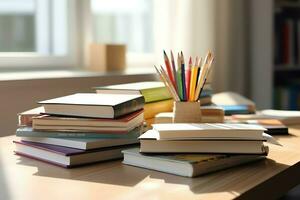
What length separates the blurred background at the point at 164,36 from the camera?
6.71 feet

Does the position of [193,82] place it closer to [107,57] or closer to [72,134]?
[72,134]

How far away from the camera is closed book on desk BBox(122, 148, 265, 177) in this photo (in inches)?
33.3

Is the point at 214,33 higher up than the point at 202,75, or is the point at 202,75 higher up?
the point at 214,33

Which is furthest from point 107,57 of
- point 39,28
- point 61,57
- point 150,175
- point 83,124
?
point 150,175

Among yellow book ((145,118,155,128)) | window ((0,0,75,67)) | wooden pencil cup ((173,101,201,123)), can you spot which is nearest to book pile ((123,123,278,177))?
wooden pencil cup ((173,101,201,123))

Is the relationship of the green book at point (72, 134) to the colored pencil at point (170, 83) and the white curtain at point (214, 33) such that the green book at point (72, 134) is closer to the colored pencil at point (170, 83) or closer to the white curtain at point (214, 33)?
the colored pencil at point (170, 83)

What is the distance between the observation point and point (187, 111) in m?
1.08

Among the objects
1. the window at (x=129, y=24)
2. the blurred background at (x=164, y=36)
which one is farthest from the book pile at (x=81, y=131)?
the window at (x=129, y=24)

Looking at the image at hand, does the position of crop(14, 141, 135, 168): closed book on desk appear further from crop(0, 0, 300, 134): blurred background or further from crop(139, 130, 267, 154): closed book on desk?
crop(0, 0, 300, 134): blurred background

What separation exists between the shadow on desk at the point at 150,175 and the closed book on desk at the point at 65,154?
1cm

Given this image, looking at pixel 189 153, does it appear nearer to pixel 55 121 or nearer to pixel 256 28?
pixel 55 121

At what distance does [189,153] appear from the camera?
0.89 m

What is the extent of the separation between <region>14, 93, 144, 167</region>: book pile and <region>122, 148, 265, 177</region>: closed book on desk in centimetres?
4

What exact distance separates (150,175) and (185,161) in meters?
0.07
